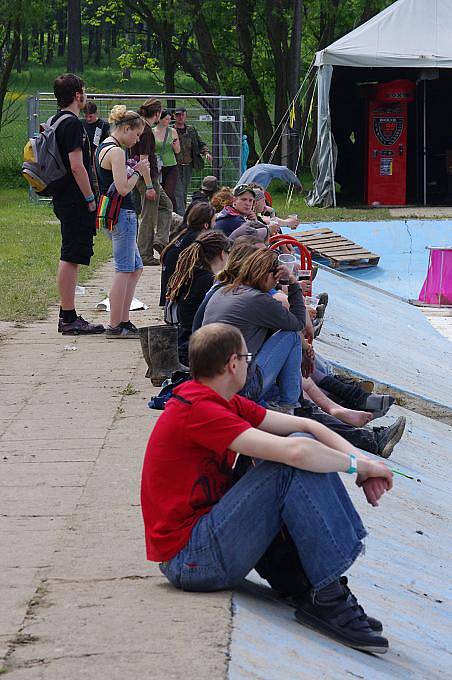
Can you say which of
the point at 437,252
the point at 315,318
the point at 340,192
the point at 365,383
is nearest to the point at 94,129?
the point at 437,252

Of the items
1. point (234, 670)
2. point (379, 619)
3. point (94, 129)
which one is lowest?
point (379, 619)

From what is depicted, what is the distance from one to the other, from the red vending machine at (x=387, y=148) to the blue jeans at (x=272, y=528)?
67.6ft

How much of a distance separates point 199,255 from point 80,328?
280 centimetres

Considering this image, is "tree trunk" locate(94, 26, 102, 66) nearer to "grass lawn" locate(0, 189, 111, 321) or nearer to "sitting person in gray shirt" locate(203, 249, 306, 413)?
"grass lawn" locate(0, 189, 111, 321)

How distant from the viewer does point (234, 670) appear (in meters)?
3.27

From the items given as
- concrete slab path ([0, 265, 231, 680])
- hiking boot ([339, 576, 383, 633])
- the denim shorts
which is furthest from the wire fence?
hiking boot ([339, 576, 383, 633])

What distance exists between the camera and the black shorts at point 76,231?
29.3 feet

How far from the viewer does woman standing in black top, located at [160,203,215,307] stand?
750 cm

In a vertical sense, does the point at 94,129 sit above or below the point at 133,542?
above

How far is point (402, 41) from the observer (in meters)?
22.6

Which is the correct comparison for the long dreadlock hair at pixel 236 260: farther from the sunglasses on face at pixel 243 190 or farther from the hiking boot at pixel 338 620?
the sunglasses on face at pixel 243 190

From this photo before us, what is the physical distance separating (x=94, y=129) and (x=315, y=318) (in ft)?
18.8

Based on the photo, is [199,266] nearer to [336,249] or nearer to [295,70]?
[336,249]

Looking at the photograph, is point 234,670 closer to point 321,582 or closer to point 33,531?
point 321,582
